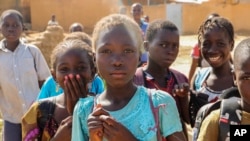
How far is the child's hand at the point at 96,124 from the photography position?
194 cm

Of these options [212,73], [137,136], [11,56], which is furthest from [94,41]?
[11,56]

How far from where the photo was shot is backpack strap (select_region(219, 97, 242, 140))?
221 centimetres

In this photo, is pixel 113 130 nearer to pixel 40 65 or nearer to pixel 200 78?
pixel 200 78

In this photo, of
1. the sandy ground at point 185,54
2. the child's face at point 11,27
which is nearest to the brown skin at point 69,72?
the child's face at point 11,27

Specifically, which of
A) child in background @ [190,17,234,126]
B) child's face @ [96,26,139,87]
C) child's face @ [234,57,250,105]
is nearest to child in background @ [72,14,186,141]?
child's face @ [96,26,139,87]

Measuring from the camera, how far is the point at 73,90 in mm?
2375

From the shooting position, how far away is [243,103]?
2.30 meters

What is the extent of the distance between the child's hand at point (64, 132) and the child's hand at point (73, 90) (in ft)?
0.21

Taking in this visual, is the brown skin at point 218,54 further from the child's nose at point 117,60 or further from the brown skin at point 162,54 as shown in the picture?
the child's nose at point 117,60

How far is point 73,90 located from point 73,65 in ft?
0.81

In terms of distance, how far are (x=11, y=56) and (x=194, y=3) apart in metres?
19.5

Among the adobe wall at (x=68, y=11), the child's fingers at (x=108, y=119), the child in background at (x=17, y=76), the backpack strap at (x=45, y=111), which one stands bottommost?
the adobe wall at (x=68, y=11)

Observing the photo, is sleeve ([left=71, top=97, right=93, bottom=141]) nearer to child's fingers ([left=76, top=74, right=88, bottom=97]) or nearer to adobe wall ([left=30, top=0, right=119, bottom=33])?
child's fingers ([left=76, top=74, right=88, bottom=97])

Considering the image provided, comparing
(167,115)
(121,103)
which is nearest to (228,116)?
(167,115)
